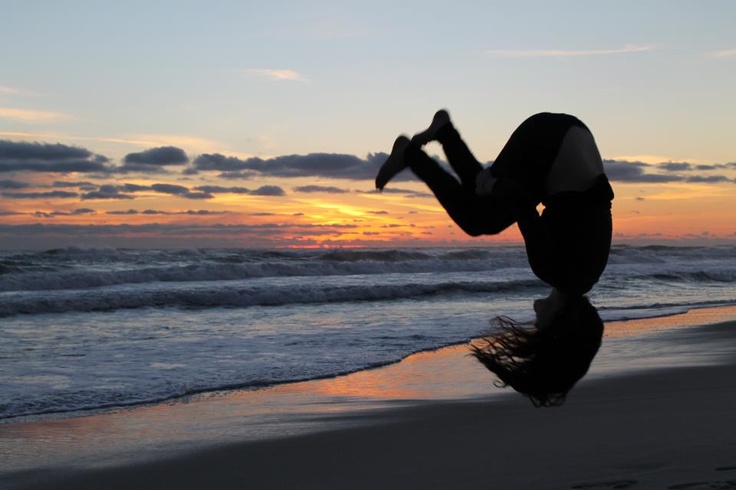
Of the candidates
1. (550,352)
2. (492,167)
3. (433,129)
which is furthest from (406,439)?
(492,167)

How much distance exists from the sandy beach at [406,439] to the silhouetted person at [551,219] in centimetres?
200

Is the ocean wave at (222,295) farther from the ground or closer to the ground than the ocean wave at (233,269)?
farther from the ground

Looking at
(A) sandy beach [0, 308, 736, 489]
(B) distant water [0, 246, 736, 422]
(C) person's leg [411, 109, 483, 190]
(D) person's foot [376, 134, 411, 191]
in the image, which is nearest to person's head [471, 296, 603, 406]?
(C) person's leg [411, 109, 483, 190]

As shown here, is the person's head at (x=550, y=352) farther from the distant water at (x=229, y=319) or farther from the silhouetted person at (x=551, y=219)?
the distant water at (x=229, y=319)

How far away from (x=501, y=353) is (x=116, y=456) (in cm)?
412

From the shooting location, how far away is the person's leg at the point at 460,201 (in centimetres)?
328

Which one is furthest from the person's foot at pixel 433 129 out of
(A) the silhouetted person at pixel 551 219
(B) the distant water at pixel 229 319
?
(B) the distant water at pixel 229 319

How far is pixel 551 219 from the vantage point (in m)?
3.13

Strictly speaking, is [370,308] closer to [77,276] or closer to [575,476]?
[77,276]

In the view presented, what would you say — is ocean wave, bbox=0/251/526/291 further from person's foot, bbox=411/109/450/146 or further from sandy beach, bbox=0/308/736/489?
person's foot, bbox=411/109/450/146

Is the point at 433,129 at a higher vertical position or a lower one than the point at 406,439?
higher

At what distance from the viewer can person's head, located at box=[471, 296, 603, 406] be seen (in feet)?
10.5

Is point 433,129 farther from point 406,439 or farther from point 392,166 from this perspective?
point 406,439

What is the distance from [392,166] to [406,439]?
3.85 m
